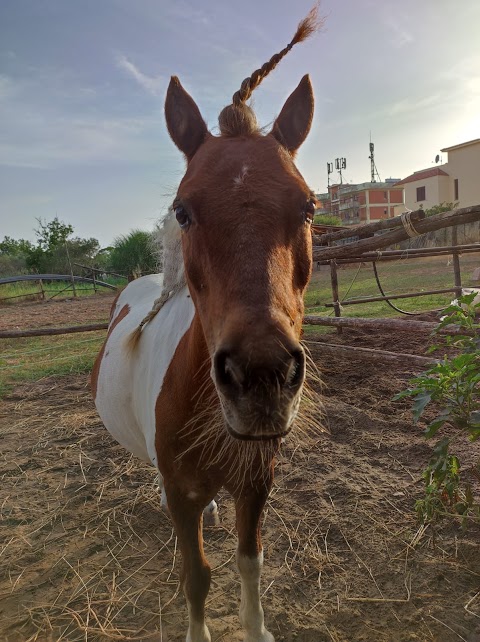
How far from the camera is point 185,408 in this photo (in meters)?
1.63

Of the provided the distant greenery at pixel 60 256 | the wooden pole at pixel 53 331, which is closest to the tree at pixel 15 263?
the distant greenery at pixel 60 256

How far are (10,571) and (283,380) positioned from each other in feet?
8.36

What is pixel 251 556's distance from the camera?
198 centimetres

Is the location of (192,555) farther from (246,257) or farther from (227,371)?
(246,257)

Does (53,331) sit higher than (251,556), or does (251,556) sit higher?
(53,331)

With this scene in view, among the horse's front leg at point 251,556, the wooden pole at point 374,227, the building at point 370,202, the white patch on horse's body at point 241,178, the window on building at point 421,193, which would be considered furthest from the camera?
the building at point 370,202

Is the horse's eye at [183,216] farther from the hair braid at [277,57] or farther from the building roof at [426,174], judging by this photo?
the building roof at [426,174]

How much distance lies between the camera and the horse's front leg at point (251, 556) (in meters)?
1.86

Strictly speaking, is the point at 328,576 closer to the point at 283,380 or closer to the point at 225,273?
the point at 283,380

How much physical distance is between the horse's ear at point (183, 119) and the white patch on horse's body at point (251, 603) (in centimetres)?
195

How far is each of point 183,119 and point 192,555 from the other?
6.29ft

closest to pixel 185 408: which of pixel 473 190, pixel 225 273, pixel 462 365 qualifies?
pixel 225 273

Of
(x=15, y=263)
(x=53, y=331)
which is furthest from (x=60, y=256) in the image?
(x=53, y=331)

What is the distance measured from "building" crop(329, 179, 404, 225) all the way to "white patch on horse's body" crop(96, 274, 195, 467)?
56.4m
